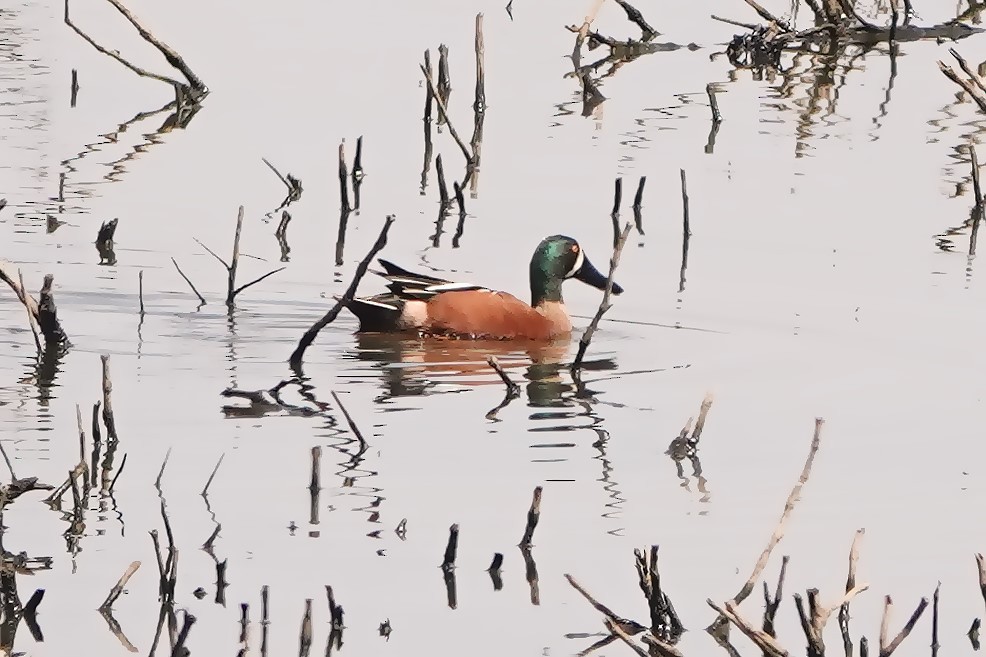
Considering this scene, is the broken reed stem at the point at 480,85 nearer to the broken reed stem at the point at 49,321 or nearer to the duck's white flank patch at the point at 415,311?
the duck's white flank patch at the point at 415,311

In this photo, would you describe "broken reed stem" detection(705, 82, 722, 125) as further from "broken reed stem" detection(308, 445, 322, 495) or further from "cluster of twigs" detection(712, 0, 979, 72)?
"broken reed stem" detection(308, 445, 322, 495)

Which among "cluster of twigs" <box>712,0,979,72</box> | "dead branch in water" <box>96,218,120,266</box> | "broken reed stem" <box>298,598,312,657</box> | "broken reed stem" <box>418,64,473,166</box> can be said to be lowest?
"broken reed stem" <box>298,598,312,657</box>

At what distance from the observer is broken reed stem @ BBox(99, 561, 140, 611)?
17.5ft

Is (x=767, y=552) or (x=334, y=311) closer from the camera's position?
(x=767, y=552)

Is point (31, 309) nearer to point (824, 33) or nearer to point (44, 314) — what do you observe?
point (44, 314)

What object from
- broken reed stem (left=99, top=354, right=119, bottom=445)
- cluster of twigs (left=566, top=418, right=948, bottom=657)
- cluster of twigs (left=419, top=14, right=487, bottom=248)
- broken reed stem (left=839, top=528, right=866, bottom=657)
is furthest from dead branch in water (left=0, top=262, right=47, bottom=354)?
broken reed stem (left=839, top=528, right=866, bottom=657)

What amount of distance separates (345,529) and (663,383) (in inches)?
120

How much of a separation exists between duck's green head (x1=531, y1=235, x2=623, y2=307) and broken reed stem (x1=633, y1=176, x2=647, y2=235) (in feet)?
4.38

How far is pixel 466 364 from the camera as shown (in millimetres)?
9711

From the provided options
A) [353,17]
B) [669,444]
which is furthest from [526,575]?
[353,17]

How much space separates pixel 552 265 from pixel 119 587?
5573 mm

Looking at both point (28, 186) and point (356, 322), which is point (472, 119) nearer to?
point (28, 186)

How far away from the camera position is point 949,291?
10766 mm

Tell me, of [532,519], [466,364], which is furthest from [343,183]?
[532,519]
